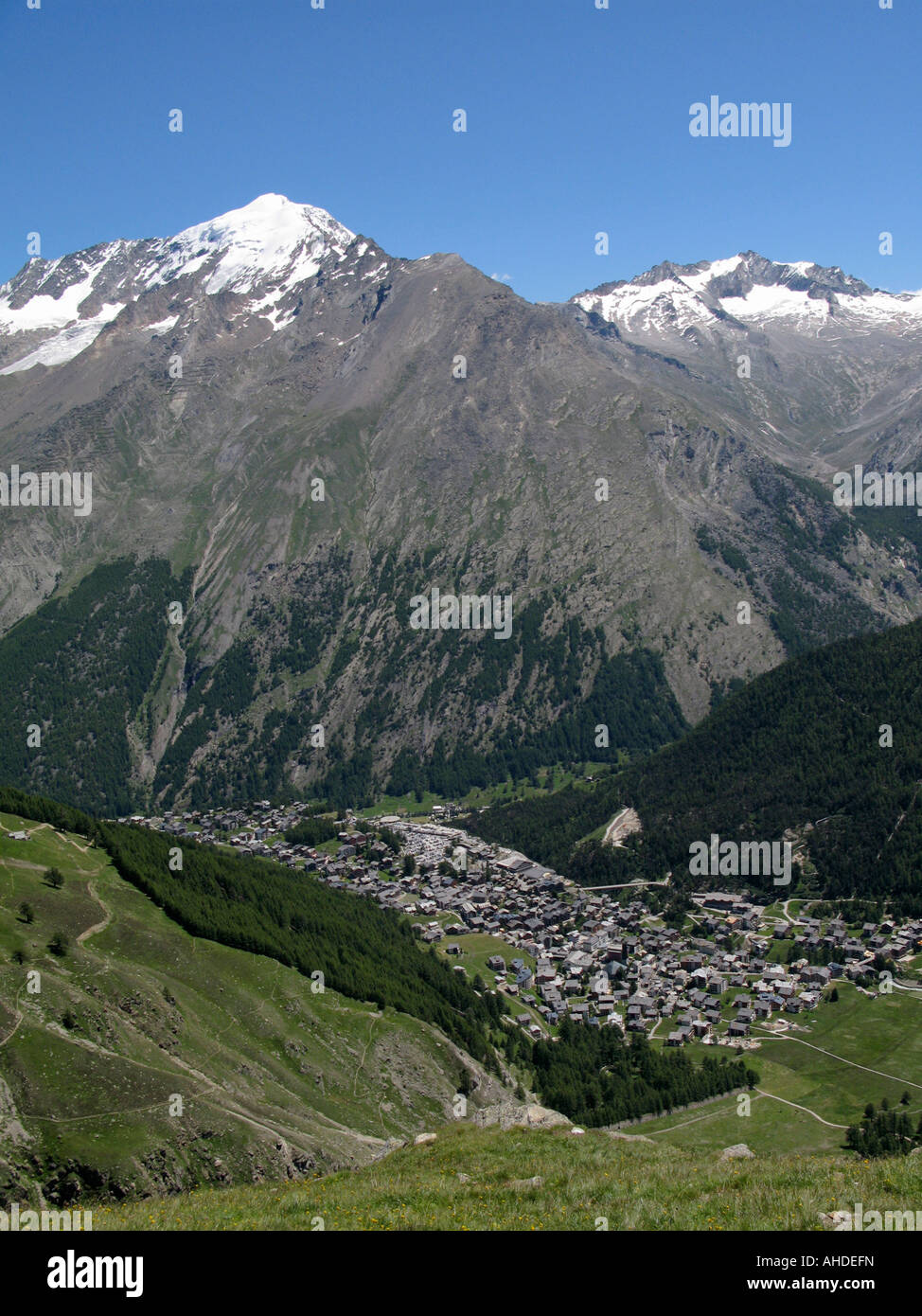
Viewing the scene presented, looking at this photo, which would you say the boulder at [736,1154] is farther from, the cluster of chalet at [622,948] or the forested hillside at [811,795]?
the forested hillside at [811,795]

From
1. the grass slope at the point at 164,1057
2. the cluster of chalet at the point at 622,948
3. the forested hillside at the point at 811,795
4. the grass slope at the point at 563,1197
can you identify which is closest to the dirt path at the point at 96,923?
A: the grass slope at the point at 164,1057

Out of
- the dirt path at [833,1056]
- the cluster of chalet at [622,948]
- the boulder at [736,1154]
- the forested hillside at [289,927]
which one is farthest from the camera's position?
the cluster of chalet at [622,948]

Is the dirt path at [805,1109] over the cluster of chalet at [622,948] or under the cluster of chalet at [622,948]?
under

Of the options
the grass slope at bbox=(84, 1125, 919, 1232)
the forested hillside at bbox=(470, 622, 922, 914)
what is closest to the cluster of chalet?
the forested hillside at bbox=(470, 622, 922, 914)

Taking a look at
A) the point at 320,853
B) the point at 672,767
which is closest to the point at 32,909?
the point at 320,853

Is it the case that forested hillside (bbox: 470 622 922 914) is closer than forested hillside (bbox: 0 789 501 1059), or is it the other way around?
forested hillside (bbox: 0 789 501 1059)

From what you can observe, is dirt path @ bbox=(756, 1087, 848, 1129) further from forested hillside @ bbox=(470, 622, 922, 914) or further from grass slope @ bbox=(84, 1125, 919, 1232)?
forested hillside @ bbox=(470, 622, 922, 914)

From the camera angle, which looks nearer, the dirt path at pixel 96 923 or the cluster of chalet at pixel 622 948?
the dirt path at pixel 96 923

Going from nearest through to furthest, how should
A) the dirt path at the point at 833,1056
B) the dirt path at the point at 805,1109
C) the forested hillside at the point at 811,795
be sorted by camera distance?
the dirt path at the point at 805,1109 < the dirt path at the point at 833,1056 < the forested hillside at the point at 811,795

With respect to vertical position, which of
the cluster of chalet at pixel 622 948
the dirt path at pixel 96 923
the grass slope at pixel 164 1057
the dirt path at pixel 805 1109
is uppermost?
the dirt path at pixel 96 923
